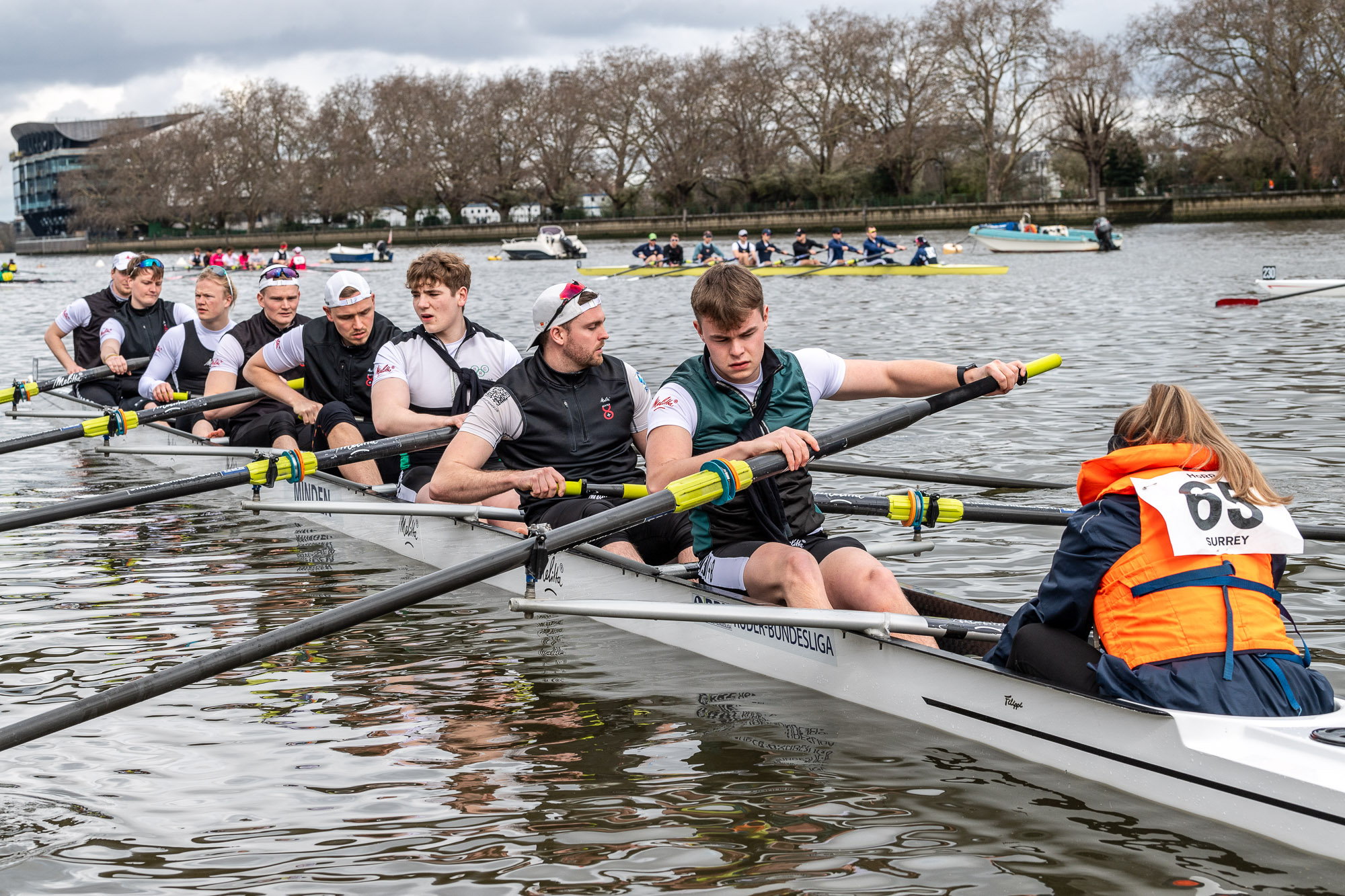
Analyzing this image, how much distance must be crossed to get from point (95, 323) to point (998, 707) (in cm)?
1168

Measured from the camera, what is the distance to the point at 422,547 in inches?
320

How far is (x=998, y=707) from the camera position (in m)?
4.66

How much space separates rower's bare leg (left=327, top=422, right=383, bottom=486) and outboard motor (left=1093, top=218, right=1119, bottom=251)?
39951 millimetres

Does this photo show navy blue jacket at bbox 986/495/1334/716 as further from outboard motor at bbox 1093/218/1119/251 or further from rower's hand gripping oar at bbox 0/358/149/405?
outboard motor at bbox 1093/218/1119/251

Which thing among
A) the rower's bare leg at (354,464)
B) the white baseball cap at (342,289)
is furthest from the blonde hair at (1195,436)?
the white baseball cap at (342,289)

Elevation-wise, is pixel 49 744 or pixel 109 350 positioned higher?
pixel 109 350

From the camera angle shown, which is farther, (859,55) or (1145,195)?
(859,55)

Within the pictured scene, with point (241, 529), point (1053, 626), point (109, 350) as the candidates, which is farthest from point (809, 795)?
point (109, 350)

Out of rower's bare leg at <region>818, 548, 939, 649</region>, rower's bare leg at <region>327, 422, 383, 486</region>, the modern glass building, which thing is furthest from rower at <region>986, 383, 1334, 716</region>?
the modern glass building

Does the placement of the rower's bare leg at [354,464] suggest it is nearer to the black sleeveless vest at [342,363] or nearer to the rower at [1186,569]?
the black sleeveless vest at [342,363]

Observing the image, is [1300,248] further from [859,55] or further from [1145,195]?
[859,55]

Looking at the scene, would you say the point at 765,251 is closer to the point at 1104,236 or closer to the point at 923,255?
the point at 923,255

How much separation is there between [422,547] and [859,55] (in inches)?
2835

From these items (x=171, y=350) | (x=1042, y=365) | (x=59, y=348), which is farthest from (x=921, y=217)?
(x=1042, y=365)
